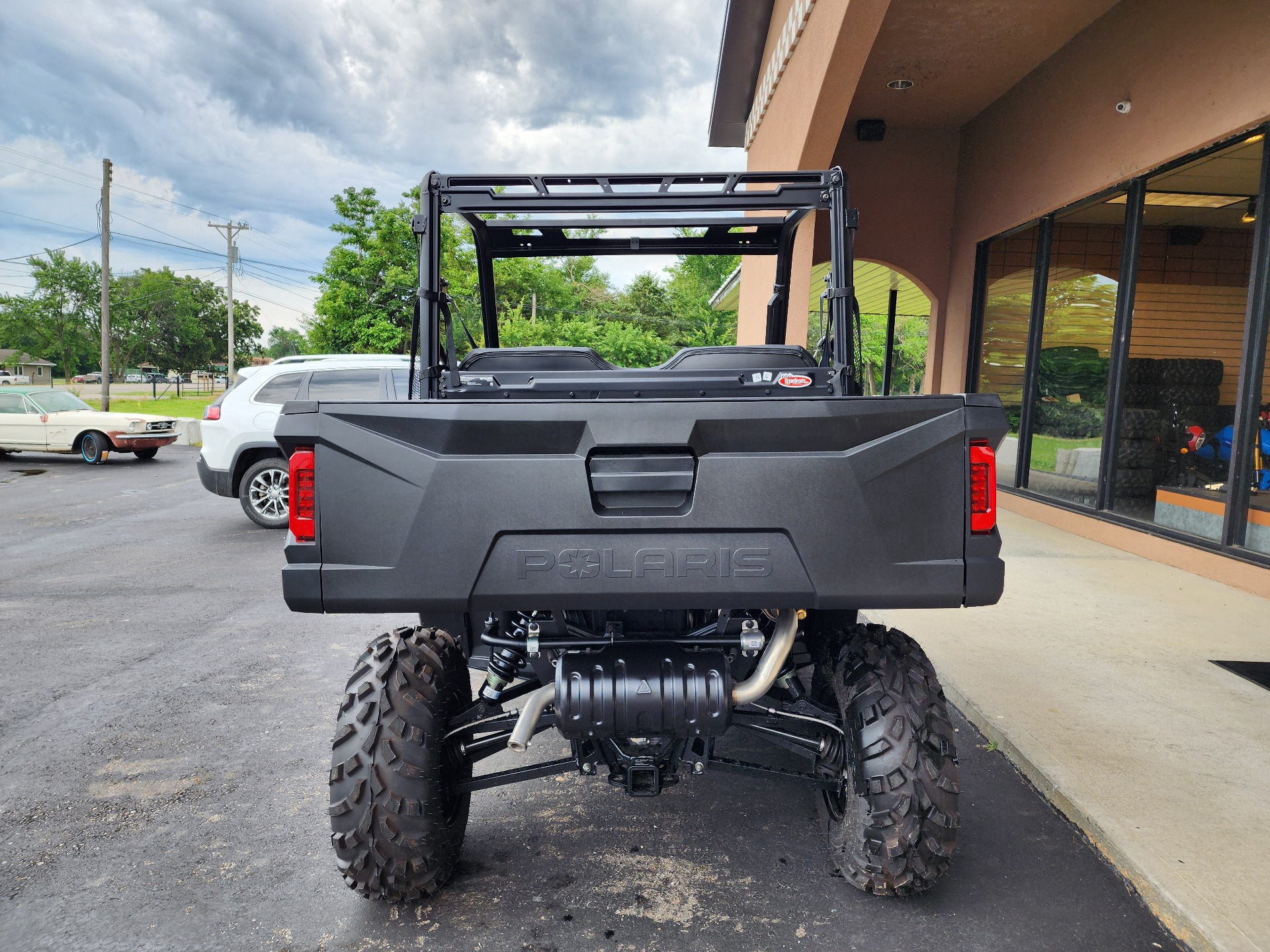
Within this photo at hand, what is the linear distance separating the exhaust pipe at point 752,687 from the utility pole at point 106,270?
29.0 metres

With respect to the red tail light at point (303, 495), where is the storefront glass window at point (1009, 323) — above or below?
above

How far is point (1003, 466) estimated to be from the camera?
11.1 meters

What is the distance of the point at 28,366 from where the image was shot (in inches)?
3959

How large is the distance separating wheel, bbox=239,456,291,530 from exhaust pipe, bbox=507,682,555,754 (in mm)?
7700

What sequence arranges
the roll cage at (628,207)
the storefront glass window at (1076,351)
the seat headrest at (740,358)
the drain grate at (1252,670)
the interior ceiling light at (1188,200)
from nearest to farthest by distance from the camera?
the roll cage at (628,207), the seat headrest at (740,358), the drain grate at (1252,670), the interior ceiling light at (1188,200), the storefront glass window at (1076,351)

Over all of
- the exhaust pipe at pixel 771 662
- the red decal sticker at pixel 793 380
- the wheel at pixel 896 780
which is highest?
the red decal sticker at pixel 793 380

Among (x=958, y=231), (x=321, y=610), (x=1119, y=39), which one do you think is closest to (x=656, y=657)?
(x=321, y=610)

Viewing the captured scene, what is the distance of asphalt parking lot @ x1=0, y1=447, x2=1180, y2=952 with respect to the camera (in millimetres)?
2453

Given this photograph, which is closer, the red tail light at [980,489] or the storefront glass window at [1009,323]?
the red tail light at [980,489]

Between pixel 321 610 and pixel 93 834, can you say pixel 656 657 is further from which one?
pixel 93 834

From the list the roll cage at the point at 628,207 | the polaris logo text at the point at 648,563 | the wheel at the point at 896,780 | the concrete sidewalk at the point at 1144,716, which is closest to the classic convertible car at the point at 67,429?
the roll cage at the point at 628,207

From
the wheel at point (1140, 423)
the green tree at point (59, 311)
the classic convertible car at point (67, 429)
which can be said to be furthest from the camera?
the green tree at point (59, 311)

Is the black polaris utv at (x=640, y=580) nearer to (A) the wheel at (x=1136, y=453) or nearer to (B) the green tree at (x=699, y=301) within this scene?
(A) the wheel at (x=1136, y=453)

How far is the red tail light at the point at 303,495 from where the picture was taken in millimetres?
2279
